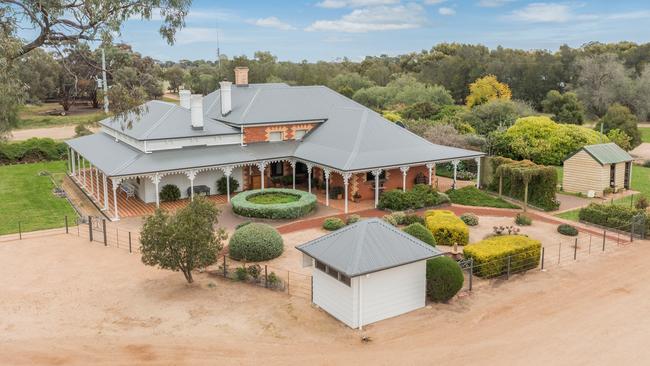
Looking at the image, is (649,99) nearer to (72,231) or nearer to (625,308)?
(625,308)

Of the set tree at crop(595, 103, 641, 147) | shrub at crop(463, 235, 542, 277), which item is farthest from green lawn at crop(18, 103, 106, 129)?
shrub at crop(463, 235, 542, 277)

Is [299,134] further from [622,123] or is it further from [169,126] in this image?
[622,123]

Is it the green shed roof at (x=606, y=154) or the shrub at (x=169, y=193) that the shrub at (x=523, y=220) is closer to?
the green shed roof at (x=606, y=154)

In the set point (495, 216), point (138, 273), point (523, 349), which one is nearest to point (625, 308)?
point (523, 349)

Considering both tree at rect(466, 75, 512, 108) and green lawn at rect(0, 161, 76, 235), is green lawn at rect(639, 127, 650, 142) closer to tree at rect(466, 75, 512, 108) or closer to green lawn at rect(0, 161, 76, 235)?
tree at rect(466, 75, 512, 108)

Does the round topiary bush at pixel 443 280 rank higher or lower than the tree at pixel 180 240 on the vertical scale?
lower

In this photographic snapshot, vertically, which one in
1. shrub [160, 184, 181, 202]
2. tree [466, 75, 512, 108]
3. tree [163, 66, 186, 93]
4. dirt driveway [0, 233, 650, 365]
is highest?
tree [163, 66, 186, 93]

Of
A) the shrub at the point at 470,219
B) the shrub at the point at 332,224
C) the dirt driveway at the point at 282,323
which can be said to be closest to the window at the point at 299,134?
the shrub at the point at 332,224
